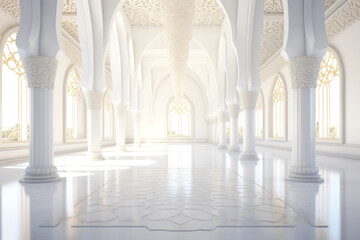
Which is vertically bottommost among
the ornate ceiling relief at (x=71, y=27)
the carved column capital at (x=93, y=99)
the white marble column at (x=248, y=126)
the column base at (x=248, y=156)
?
the column base at (x=248, y=156)

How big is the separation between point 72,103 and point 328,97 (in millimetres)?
9997

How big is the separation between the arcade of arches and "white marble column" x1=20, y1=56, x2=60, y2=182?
0.6 inches

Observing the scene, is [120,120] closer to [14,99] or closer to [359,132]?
[14,99]

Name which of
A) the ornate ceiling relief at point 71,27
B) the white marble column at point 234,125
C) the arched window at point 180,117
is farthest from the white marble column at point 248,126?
the arched window at point 180,117

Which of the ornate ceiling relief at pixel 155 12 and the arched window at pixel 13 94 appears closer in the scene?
the arched window at pixel 13 94

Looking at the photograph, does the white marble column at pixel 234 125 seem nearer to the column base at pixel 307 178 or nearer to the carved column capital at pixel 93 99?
the carved column capital at pixel 93 99

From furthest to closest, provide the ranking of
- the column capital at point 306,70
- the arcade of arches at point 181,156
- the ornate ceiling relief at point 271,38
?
the ornate ceiling relief at point 271,38
the column capital at point 306,70
the arcade of arches at point 181,156

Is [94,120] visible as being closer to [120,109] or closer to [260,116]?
[120,109]

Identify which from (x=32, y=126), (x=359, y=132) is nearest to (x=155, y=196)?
(x=32, y=126)

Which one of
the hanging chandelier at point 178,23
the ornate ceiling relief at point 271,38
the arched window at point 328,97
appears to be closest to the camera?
the hanging chandelier at point 178,23

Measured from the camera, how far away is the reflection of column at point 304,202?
2.27 metres

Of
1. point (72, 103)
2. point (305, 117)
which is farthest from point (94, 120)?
point (72, 103)

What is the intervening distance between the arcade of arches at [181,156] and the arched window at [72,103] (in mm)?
60

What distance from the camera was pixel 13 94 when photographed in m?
Answer: 9.00
